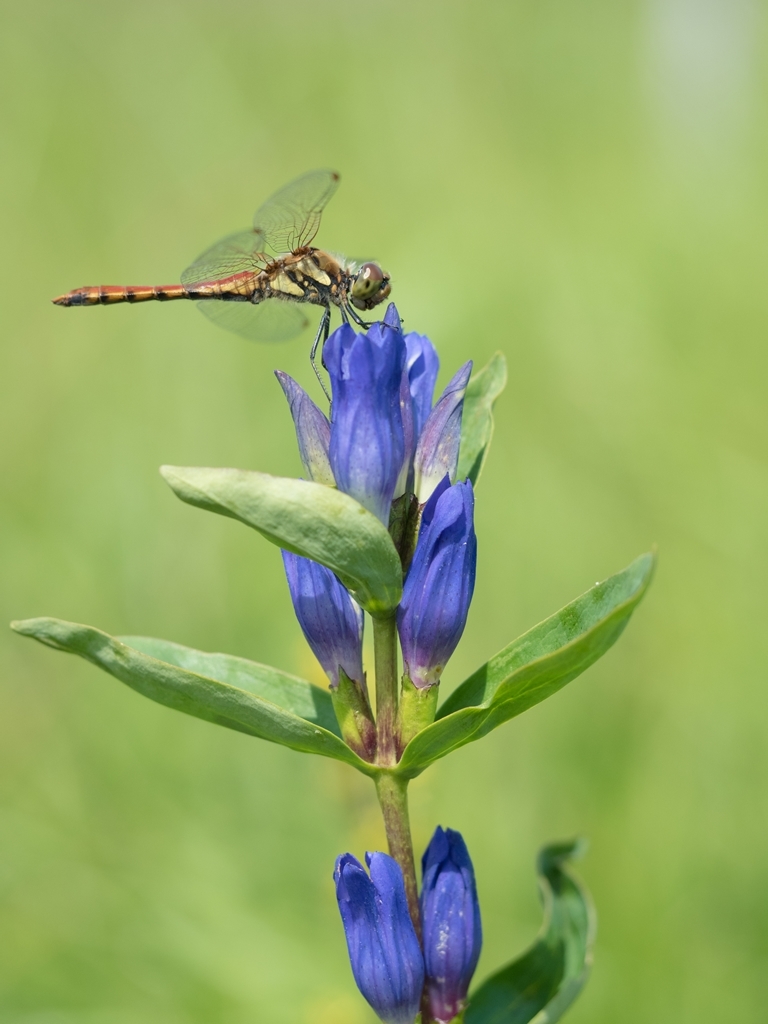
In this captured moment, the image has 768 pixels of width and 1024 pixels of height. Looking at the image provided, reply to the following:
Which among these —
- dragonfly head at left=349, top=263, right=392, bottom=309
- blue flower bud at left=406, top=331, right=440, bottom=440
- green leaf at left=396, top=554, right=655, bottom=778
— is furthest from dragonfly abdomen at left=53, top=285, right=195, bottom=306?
green leaf at left=396, top=554, right=655, bottom=778

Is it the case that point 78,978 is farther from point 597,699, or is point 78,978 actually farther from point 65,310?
point 65,310

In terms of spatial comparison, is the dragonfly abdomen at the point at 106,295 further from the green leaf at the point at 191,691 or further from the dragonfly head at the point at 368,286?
the green leaf at the point at 191,691

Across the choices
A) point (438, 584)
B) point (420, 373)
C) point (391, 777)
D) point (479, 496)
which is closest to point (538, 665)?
point (438, 584)

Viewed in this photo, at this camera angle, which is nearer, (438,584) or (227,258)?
(438,584)

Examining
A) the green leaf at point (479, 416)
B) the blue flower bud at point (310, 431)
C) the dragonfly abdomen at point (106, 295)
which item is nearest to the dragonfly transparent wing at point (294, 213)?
the dragonfly abdomen at point (106, 295)

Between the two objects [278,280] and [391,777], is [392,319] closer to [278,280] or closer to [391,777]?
[278,280]

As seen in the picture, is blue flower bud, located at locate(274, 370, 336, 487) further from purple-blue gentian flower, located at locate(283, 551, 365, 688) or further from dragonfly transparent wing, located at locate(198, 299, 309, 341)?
dragonfly transparent wing, located at locate(198, 299, 309, 341)

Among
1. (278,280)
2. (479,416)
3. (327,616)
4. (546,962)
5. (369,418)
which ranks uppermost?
(278,280)

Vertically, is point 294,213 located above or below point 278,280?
above
